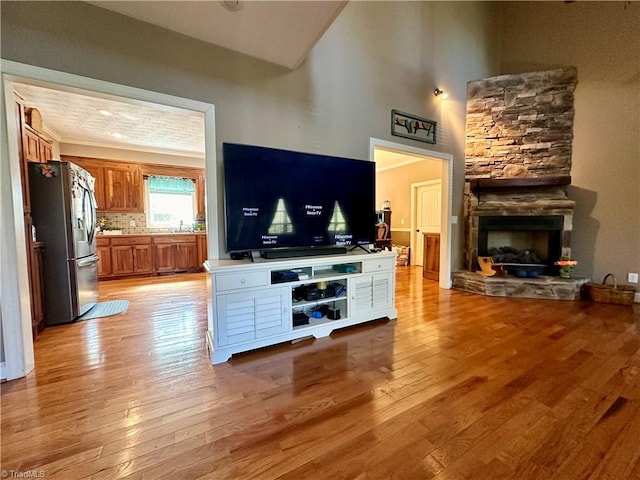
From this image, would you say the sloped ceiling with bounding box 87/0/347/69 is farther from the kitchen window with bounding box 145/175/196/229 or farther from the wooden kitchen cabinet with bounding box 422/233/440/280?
the kitchen window with bounding box 145/175/196/229

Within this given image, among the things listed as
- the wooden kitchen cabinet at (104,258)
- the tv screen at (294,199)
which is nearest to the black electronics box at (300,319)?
the tv screen at (294,199)

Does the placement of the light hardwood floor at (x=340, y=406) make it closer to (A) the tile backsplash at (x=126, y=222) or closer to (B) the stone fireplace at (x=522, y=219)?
(B) the stone fireplace at (x=522, y=219)

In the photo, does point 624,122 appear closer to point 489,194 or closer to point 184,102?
point 489,194

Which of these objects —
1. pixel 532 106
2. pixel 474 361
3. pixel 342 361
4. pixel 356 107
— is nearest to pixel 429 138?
pixel 356 107

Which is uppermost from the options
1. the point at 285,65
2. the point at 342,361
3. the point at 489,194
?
the point at 285,65

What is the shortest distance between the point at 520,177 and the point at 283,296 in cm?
417

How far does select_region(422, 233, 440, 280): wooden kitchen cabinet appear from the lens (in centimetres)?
484

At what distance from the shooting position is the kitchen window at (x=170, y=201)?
19.1ft

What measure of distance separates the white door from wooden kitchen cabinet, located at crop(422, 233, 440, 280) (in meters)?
0.77

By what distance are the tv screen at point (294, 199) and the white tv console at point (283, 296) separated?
0.82 feet

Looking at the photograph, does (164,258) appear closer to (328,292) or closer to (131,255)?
(131,255)

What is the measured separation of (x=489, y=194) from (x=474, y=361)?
3.25 meters

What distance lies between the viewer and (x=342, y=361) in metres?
2.09

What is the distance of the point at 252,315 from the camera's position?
222 cm
